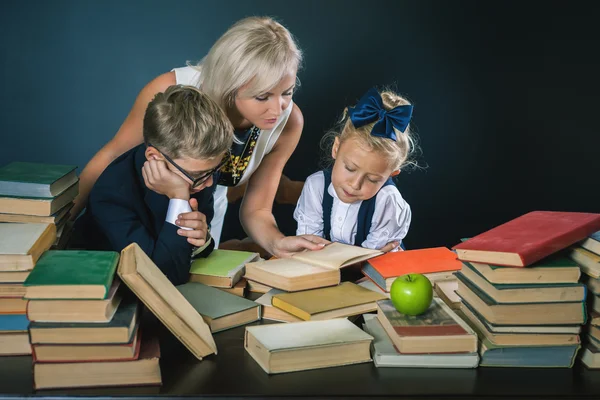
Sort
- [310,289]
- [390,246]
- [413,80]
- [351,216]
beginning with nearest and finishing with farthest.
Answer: [310,289] → [390,246] → [351,216] → [413,80]

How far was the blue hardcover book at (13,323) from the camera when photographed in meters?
1.42

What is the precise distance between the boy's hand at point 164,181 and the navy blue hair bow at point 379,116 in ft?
2.38

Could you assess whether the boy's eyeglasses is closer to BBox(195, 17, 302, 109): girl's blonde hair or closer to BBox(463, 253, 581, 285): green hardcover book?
BBox(195, 17, 302, 109): girl's blonde hair

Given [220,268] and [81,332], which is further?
[220,268]

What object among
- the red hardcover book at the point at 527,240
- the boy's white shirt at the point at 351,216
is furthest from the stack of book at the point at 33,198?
the boy's white shirt at the point at 351,216

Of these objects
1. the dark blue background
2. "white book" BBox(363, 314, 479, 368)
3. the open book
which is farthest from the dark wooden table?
the dark blue background

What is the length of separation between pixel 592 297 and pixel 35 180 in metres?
1.35

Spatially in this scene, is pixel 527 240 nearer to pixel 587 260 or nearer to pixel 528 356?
pixel 587 260

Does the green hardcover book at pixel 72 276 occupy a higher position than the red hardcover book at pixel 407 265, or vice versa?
the green hardcover book at pixel 72 276

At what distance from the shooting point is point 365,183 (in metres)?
2.42

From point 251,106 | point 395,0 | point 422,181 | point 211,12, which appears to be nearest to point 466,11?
point 395,0

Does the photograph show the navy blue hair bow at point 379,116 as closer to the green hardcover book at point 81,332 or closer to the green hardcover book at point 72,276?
the green hardcover book at point 72,276

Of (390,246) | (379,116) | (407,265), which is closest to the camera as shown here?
(407,265)

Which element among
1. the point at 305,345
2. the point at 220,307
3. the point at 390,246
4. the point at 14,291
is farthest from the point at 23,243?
the point at 390,246
